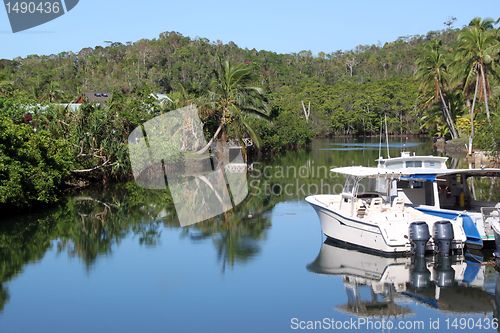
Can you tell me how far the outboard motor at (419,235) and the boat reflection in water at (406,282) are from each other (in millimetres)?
309

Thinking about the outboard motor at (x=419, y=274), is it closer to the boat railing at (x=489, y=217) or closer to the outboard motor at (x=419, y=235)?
the outboard motor at (x=419, y=235)

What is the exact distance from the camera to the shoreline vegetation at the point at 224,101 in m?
22.5

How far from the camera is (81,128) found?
2836cm

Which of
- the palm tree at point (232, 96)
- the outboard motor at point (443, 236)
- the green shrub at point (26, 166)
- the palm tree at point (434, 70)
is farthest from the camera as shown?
the palm tree at point (434, 70)

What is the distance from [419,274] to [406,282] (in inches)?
27.7

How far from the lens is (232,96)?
36.8 meters

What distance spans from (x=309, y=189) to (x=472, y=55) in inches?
949

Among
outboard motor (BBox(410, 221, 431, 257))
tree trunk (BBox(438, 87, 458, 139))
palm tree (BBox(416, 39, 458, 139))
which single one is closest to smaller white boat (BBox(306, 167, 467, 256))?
outboard motor (BBox(410, 221, 431, 257))

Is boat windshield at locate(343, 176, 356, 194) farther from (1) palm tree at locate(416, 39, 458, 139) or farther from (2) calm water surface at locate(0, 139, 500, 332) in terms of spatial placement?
(1) palm tree at locate(416, 39, 458, 139)

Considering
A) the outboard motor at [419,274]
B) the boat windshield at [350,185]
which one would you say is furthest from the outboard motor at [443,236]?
the boat windshield at [350,185]

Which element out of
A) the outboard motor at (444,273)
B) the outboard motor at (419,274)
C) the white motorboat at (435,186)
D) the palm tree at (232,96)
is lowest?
the outboard motor at (444,273)

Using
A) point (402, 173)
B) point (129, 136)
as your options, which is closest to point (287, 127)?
point (129, 136)

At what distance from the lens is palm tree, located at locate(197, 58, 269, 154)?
3659cm

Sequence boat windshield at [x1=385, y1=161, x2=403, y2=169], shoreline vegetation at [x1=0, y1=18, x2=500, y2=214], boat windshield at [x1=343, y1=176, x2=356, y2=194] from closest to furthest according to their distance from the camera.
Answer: boat windshield at [x1=343, y1=176, x2=356, y2=194]
boat windshield at [x1=385, y1=161, x2=403, y2=169]
shoreline vegetation at [x1=0, y1=18, x2=500, y2=214]
